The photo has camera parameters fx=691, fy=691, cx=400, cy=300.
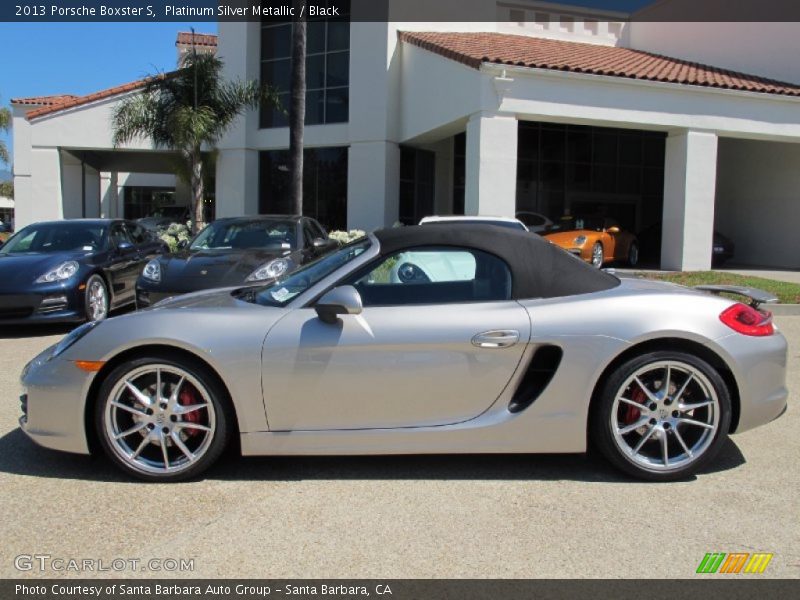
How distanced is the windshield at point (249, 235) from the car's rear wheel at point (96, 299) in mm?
1220

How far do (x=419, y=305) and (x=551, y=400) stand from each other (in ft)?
2.81

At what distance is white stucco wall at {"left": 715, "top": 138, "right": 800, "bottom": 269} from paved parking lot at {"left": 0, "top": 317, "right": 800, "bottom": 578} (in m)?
16.5

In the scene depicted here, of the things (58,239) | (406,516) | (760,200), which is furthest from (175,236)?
(760,200)

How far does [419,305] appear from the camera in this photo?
12.2 ft

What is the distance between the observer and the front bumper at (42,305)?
7.82 m

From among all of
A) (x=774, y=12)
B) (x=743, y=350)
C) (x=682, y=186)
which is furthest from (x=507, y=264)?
(x=774, y=12)

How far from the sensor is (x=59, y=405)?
3654 millimetres

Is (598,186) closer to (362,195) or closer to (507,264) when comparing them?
(362,195)

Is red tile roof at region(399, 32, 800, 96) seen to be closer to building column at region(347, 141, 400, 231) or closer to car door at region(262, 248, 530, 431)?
building column at region(347, 141, 400, 231)

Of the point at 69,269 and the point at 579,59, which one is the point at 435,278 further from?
the point at 579,59

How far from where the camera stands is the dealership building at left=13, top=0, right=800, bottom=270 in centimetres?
1460

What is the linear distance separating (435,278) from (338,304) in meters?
0.62

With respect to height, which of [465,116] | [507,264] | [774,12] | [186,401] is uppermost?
[774,12]

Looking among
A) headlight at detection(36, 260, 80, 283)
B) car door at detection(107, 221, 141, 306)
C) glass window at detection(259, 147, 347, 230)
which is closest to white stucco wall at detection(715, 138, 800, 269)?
glass window at detection(259, 147, 347, 230)
